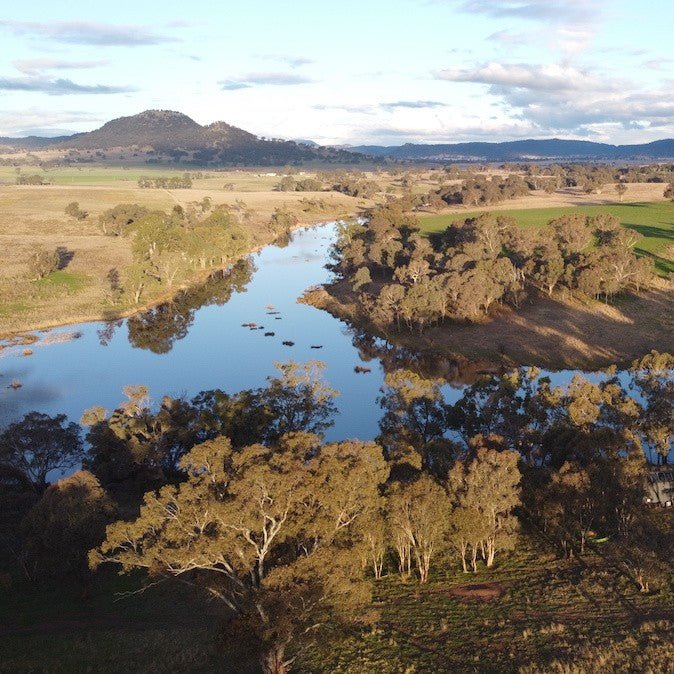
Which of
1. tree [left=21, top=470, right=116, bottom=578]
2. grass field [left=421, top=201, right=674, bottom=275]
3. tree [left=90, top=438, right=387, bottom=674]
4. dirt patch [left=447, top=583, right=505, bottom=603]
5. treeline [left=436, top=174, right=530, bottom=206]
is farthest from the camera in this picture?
treeline [left=436, top=174, right=530, bottom=206]

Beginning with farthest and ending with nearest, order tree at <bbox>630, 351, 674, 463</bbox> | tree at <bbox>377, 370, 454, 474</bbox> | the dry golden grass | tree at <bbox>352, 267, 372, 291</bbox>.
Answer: tree at <bbox>352, 267, 372, 291</bbox>
the dry golden grass
tree at <bbox>377, 370, 454, 474</bbox>
tree at <bbox>630, 351, 674, 463</bbox>

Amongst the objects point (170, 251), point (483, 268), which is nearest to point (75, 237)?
point (170, 251)

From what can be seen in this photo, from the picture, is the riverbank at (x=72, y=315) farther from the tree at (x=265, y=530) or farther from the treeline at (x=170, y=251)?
the tree at (x=265, y=530)

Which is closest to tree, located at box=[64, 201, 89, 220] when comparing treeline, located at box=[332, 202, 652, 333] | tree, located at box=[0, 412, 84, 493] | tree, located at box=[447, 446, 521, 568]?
treeline, located at box=[332, 202, 652, 333]

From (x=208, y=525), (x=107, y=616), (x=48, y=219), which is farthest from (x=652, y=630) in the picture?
(x=48, y=219)

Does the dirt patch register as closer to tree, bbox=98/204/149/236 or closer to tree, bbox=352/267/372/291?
tree, bbox=352/267/372/291
